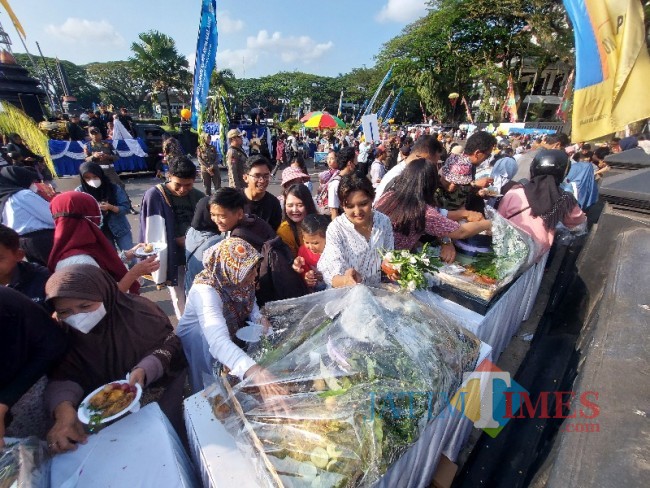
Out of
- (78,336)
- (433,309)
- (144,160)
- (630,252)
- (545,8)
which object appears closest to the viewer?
(78,336)

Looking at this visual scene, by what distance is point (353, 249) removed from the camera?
6.98 ft

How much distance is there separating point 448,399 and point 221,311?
1.28 m

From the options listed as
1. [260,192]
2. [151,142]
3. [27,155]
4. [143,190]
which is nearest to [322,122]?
[151,142]

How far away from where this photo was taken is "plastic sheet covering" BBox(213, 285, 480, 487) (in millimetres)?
1178

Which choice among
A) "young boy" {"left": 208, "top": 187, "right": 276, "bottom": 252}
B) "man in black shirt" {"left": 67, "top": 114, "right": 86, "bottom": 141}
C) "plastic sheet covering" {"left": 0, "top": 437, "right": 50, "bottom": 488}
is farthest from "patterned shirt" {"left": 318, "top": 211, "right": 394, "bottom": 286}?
"man in black shirt" {"left": 67, "top": 114, "right": 86, "bottom": 141}

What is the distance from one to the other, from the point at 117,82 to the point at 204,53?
230 feet

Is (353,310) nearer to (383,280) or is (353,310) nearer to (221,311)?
(221,311)

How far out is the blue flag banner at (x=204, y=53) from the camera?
15.5 feet

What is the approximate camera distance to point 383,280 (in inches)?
97.7

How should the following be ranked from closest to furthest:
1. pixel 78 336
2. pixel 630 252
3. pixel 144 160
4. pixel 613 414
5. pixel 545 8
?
pixel 613 414, pixel 78 336, pixel 630 252, pixel 144 160, pixel 545 8

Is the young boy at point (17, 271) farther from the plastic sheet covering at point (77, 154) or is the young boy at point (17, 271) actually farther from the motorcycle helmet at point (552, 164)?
the plastic sheet covering at point (77, 154)

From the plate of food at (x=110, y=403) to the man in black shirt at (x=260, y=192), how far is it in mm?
1793

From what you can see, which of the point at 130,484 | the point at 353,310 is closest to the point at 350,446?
the point at 353,310

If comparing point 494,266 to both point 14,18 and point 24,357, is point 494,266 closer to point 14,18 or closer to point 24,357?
point 24,357
